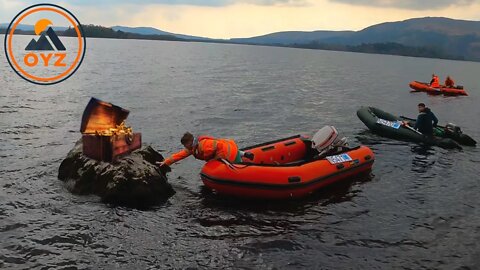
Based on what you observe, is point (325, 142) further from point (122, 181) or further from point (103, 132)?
point (103, 132)

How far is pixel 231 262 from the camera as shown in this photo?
838 centimetres

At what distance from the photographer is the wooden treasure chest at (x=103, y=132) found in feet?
35.3

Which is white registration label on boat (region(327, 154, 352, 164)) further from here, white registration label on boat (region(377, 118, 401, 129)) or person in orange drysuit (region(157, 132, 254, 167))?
white registration label on boat (region(377, 118, 401, 129))

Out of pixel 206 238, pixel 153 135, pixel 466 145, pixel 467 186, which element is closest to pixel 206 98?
pixel 153 135

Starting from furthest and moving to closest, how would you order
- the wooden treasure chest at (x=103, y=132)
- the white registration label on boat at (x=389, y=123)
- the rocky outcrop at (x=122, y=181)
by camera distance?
1. the white registration label on boat at (x=389, y=123)
2. the wooden treasure chest at (x=103, y=132)
3. the rocky outcrop at (x=122, y=181)

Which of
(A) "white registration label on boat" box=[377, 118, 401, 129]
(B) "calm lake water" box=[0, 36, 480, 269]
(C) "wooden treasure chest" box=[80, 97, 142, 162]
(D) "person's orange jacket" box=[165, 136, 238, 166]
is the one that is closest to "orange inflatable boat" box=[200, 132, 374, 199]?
(D) "person's orange jacket" box=[165, 136, 238, 166]

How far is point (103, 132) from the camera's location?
35.4 ft

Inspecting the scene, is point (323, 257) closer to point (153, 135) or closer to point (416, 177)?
point (416, 177)

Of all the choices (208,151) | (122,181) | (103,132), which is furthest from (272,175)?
(103,132)

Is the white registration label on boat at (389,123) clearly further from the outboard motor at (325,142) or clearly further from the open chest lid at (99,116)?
the open chest lid at (99,116)

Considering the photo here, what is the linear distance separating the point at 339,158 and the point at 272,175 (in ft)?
9.45

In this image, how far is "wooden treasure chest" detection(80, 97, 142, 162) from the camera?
10750 mm

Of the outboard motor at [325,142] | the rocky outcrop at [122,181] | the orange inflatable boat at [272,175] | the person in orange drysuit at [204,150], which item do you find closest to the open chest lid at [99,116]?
the rocky outcrop at [122,181]

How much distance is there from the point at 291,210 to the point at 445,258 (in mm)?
3584
